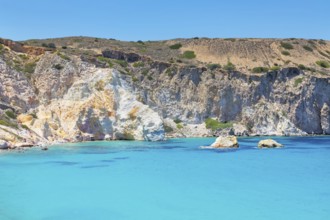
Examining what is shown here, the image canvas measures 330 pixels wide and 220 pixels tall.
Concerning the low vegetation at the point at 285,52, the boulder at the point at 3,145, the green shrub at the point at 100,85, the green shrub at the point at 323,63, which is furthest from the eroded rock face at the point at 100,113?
the low vegetation at the point at 285,52

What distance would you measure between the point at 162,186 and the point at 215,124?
45581 millimetres

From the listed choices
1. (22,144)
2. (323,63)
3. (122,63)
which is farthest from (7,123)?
(323,63)

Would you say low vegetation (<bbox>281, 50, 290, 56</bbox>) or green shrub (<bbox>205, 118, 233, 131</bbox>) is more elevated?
low vegetation (<bbox>281, 50, 290, 56</bbox>)

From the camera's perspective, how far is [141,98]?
6103 centimetres

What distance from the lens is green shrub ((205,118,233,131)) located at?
68188 mm

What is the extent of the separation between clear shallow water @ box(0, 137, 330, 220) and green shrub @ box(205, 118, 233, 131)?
Result: 2735 centimetres

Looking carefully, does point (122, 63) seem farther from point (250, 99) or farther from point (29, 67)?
point (250, 99)

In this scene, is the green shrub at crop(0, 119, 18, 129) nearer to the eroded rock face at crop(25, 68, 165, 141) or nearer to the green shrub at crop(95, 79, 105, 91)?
the eroded rock face at crop(25, 68, 165, 141)

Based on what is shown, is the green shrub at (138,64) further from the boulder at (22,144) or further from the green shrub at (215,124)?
the boulder at (22,144)

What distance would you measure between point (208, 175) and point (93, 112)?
28.5 meters

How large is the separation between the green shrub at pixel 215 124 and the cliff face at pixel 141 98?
0.38m

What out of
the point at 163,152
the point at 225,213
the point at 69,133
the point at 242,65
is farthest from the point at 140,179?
the point at 242,65

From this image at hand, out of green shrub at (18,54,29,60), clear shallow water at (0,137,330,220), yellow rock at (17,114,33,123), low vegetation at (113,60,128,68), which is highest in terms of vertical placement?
low vegetation at (113,60,128,68)

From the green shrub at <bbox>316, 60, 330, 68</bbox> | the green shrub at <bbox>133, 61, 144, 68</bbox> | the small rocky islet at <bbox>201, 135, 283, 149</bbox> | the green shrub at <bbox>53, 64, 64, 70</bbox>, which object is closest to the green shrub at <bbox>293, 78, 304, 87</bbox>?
the green shrub at <bbox>316, 60, 330, 68</bbox>
